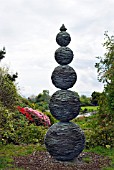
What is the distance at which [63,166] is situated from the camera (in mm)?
9492

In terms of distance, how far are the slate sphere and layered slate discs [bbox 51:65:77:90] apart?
664 mm

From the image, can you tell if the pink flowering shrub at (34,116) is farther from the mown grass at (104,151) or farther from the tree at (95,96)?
the mown grass at (104,151)

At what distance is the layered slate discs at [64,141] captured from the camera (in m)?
9.77

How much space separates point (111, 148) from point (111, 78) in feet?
9.49

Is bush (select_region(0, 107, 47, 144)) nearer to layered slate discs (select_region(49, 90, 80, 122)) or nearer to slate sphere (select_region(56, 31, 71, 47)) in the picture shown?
layered slate discs (select_region(49, 90, 80, 122))

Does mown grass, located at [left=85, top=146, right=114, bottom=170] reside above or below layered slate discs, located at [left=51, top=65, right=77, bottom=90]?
below

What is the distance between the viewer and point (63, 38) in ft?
33.7

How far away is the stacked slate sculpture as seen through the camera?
32.1 feet

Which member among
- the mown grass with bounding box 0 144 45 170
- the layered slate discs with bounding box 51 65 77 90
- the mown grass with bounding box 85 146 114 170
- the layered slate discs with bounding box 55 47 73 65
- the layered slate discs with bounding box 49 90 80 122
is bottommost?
the mown grass with bounding box 85 146 114 170

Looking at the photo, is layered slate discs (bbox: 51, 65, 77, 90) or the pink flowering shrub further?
the pink flowering shrub

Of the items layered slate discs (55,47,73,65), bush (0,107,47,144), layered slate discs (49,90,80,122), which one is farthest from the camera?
bush (0,107,47,144)

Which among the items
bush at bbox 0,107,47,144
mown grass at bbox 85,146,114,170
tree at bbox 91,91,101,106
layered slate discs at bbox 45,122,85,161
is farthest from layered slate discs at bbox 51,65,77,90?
tree at bbox 91,91,101,106

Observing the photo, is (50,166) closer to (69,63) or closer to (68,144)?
(68,144)

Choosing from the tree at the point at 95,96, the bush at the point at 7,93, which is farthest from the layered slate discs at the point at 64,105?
the bush at the point at 7,93
